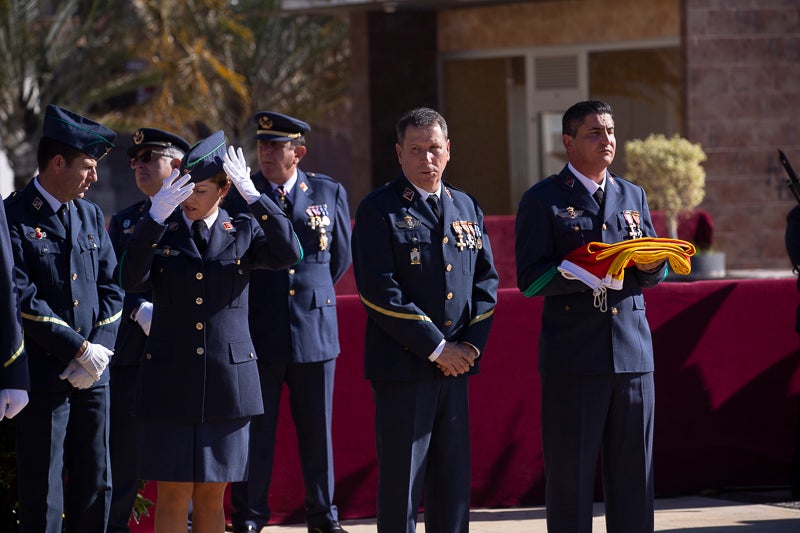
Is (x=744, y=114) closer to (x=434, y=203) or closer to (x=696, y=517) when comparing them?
(x=696, y=517)

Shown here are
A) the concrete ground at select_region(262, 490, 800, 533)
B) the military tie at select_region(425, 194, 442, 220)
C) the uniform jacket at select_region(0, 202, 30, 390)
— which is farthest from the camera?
the concrete ground at select_region(262, 490, 800, 533)

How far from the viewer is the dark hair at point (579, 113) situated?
527cm

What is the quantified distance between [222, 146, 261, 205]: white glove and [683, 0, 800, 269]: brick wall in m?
10.6

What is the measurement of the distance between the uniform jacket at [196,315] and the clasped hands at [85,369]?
36 cm

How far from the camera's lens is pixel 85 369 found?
5.27m

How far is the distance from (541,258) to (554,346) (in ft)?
1.21

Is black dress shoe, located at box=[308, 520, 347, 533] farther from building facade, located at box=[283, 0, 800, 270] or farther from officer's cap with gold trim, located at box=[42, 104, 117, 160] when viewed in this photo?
building facade, located at box=[283, 0, 800, 270]

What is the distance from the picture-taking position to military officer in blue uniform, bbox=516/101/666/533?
17.2 feet

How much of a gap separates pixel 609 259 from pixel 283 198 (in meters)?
2.03

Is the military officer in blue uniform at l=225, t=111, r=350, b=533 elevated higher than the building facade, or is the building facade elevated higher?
the building facade

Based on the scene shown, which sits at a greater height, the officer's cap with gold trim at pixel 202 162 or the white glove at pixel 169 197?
the officer's cap with gold trim at pixel 202 162

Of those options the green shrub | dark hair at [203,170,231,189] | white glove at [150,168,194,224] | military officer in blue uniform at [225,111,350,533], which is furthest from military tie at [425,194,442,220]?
the green shrub

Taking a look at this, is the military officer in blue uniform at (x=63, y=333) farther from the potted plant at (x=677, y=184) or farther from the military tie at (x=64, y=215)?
the potted plant at (x=677, y=184)

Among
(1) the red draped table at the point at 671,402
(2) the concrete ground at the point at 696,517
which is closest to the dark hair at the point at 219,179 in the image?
(1) the red draped table at the point at 671,402
